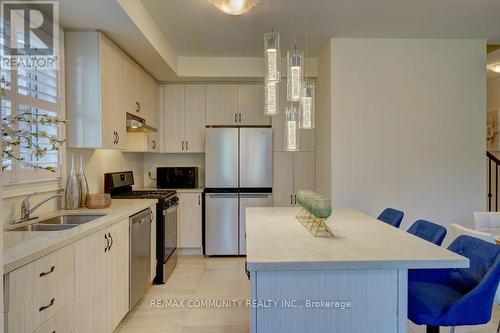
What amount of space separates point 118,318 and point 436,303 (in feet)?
6.98

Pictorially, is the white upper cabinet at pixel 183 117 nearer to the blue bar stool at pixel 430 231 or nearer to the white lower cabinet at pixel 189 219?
the white lower cabinet at pixel 189 219

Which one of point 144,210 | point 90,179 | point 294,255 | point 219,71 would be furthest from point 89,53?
point 294,255

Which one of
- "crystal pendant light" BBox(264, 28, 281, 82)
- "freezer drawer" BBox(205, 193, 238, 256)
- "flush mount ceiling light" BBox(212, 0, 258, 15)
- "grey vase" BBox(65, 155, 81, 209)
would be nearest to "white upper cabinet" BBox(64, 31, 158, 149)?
"grey vase" BBox(65, 155, 81, 209)

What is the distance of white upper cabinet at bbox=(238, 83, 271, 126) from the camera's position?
4.34 meters

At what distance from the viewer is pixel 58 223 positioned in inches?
86.7

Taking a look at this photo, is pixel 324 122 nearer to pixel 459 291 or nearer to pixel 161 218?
pixel 161 218

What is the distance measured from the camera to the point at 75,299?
68.6 inches

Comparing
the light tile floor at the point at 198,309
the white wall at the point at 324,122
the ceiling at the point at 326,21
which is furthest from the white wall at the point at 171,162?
the white wall at the point at 324,122

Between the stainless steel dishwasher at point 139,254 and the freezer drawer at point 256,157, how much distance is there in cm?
146

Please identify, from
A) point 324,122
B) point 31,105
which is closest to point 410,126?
point 324,122

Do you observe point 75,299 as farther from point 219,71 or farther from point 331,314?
point 219,71

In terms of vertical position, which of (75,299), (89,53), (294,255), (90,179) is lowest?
(75,299)

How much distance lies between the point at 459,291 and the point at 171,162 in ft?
12.5

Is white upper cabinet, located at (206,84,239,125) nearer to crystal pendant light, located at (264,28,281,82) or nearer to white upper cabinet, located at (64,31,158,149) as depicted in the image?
white upper cabinet, located at (64,31,158,149)
